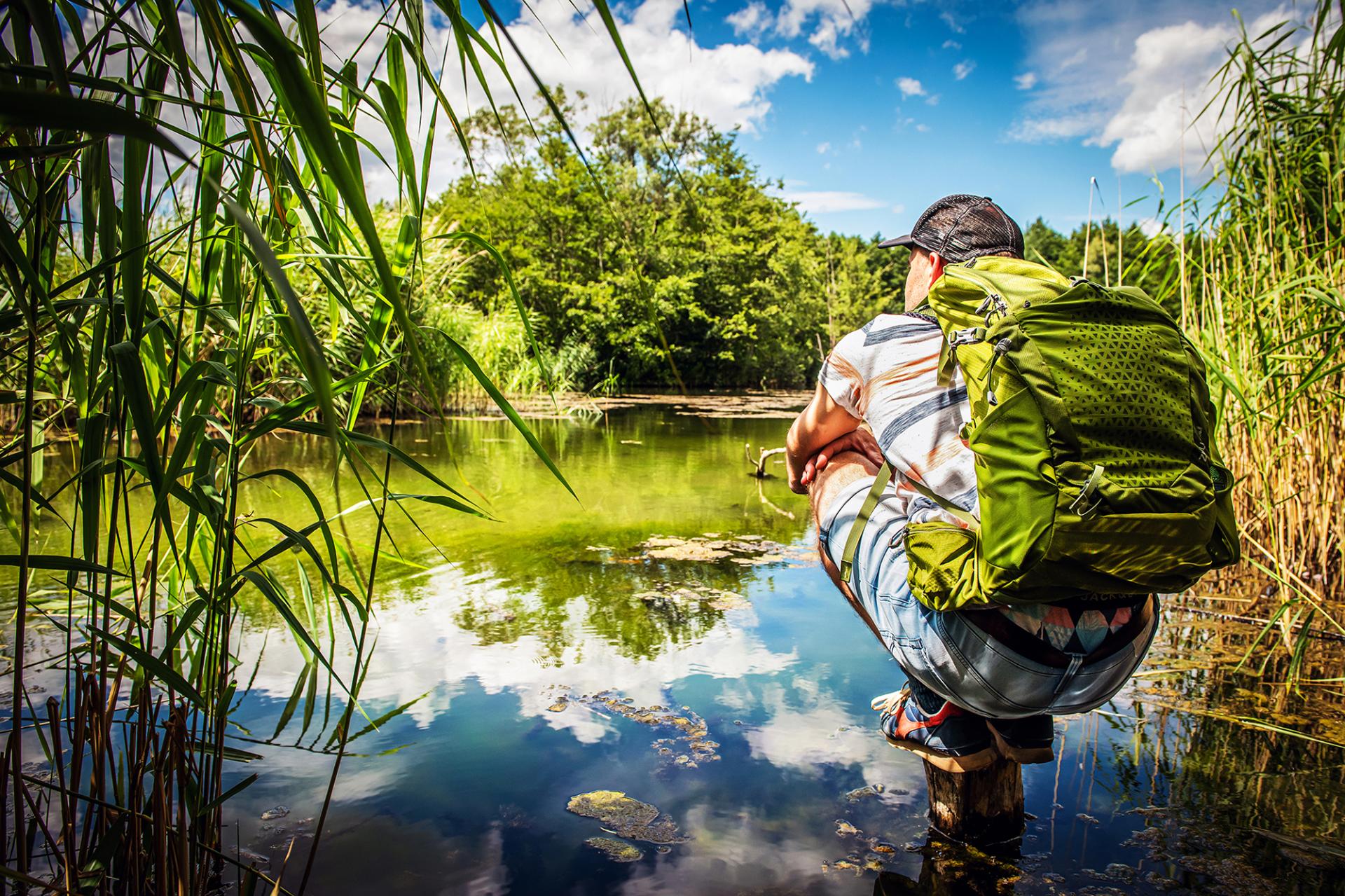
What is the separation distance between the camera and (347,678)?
7.38ft

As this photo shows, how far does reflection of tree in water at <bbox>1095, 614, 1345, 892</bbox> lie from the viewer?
5.05 feet

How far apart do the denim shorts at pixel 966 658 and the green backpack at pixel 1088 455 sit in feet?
0.34

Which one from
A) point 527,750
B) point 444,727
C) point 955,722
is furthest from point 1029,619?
point 444,727

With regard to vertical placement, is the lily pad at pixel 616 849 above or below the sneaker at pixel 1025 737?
below

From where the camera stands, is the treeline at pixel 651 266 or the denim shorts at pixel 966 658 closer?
the denim shorts at pixel 966 658

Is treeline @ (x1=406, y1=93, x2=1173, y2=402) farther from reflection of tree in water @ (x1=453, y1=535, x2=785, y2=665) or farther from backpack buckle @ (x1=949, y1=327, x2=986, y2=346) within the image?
backpack buckle @ (x1=949, y1=327, x2=986, y2=346)

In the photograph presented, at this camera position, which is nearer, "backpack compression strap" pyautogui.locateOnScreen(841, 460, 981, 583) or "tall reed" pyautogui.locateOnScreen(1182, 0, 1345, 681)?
"backpack compression strap" pyautogui.locateOnScreen(841, 460, 981, 583)

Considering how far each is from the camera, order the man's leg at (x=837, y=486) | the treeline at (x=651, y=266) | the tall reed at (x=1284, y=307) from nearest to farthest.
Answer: the man's leg at (x=837, y=486) < the tall reed at (x=1284, y=307) < the treeline at (x=651, y=266)

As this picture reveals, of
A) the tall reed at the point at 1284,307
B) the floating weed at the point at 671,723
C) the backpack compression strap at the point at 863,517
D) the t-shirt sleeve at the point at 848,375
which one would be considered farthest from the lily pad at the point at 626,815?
the tall reed at the point at 1284,307

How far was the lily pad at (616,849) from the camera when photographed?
5.02 feet

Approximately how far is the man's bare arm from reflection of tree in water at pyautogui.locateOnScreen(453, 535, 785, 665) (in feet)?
3.32

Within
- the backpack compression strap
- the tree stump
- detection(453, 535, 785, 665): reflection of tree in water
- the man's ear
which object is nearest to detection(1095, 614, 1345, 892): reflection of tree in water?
the tree stump

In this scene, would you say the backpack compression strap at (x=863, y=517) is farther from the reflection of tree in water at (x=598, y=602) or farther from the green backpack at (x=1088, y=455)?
the reflection of tree in water at (x=598, y=602)

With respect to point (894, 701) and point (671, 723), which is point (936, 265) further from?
point (671, 723)
